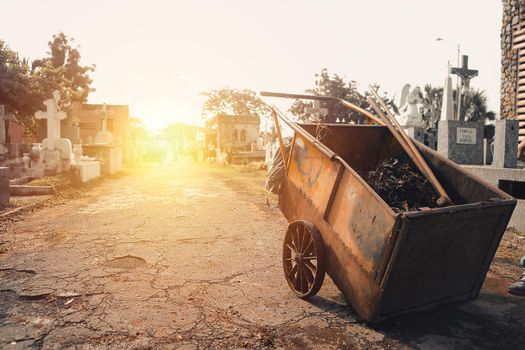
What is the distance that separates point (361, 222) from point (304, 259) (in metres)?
0.93

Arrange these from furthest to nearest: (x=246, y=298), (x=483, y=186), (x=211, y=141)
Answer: (x=211, y=141), (x=246, y=298), (x=483, y=186)

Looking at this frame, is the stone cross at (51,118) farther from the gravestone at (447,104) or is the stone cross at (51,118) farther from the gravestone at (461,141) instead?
the gravestone at (447,104)

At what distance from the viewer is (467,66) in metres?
24.6

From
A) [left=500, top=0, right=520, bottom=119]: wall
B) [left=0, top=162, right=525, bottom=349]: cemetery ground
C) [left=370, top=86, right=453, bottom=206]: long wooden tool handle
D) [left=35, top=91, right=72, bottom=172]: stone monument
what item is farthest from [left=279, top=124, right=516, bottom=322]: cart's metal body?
[left=35, top=91, right=72, bottom=172]: stone monument

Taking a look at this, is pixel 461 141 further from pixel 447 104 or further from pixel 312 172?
pixel 312 172

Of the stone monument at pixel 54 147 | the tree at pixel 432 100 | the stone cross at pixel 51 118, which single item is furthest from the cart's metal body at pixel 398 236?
the tree at pixel 432 100

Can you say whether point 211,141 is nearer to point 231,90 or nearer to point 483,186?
point 231,90

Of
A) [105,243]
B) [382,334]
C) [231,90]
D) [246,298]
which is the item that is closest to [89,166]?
[105,243]

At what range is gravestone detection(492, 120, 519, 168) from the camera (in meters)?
7.66

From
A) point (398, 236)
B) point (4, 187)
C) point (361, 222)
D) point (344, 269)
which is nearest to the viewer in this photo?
point (398, 236)

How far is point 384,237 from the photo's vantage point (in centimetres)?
284

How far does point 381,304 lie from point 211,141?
34.8 m

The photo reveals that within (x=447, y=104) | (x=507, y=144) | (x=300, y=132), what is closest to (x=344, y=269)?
(x=300, y=132)

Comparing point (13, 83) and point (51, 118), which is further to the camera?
point (13, 83)
